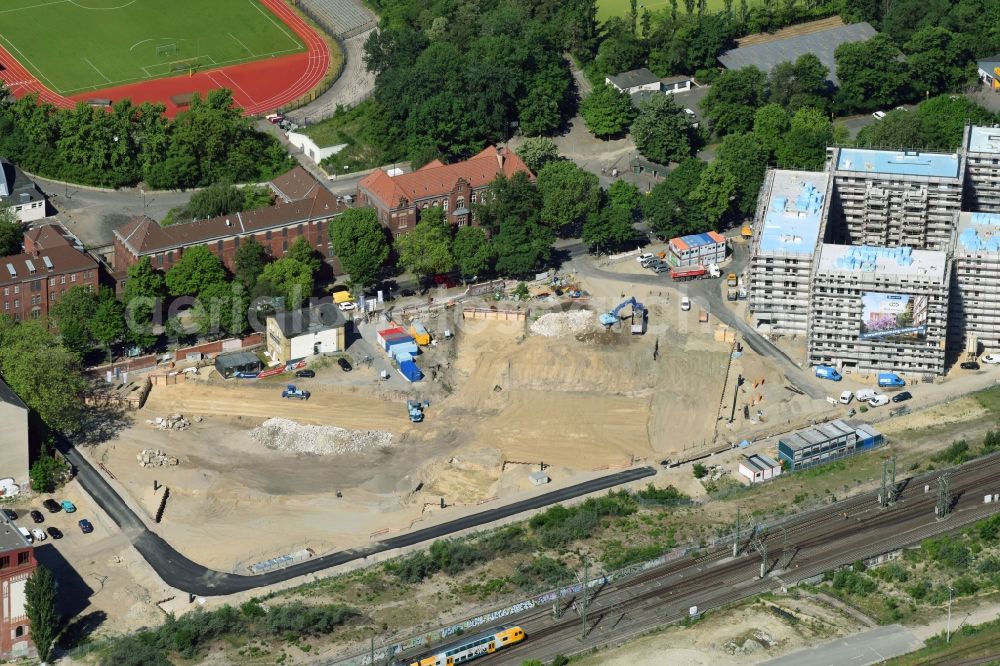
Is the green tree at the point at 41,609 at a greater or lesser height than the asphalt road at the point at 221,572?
greater

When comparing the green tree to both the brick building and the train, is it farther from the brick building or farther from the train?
the train

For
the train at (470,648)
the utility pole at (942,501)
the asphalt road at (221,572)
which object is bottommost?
the asphalt road at (221,572)

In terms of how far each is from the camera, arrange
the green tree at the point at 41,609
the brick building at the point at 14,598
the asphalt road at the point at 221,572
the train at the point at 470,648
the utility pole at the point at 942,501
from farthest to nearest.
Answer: the utility pole at the point at 942,501 < the asphalt road at the point at 221,572 < the brick building at the point at 14,598 < the green tree at the point at 41,609 < the train at the point at 470,648

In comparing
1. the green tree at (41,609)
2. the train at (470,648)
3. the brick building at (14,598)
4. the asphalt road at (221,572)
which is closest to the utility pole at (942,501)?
the asphalt road at (221,572)

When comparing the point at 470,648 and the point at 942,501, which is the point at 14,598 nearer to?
the point at 470,648

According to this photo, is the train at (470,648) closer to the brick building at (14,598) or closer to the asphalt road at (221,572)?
the asphalt road at (221,572)

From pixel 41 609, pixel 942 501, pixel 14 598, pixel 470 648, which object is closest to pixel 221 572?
pixel 41 609

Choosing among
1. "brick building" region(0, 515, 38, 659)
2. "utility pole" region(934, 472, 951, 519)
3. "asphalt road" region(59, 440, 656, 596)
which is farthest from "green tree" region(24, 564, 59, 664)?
"utility pole" region(934, 472, 951, 519)
